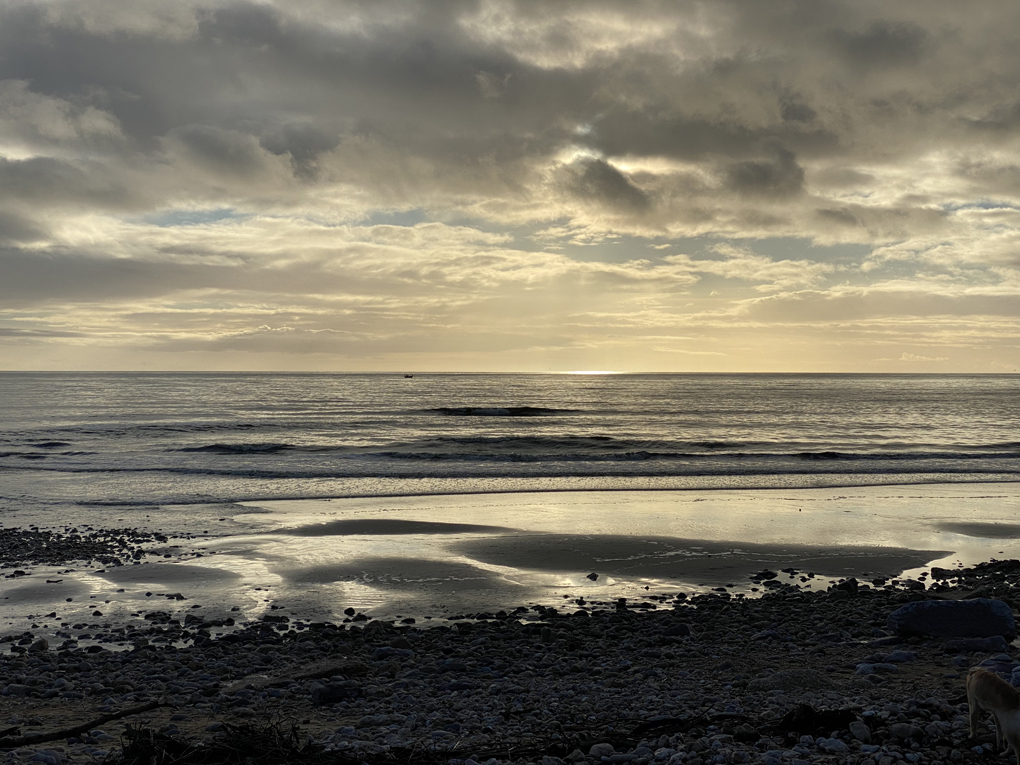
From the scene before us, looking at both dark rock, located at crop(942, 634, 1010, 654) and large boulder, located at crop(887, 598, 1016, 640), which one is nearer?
dark rock, located at crop(942, 634, 1010, 654)

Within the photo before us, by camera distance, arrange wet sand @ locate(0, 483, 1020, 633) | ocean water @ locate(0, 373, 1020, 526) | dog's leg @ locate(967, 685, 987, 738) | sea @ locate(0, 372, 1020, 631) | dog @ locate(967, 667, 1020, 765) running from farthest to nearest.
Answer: ocean water @ locate(0, 373, 1020, 526)
sea @ locate(0, 372, 1020, 631)
wet sand @ locate(0, 483, 1020, 633)
dog's leg @ locate(967, 685, 987, 738)
dog @ locate(967, 667, 1020, 765)

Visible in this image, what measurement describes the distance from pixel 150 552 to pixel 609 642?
Answer: 36.8 feet

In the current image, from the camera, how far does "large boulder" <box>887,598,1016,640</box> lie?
9.13 meters

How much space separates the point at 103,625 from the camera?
35.9ft

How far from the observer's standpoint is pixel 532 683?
8.24m

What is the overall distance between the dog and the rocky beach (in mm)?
257

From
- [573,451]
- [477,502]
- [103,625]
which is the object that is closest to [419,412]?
[573,451]

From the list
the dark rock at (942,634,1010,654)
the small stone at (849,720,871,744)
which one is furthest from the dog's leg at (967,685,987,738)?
the dark rock at (942,634,1010,654)

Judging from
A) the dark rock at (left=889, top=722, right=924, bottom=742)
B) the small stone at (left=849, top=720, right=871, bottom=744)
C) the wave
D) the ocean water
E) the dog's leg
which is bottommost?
the ocean water

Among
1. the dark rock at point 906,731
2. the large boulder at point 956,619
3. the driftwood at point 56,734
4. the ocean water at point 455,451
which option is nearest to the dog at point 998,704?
the dark rock at point 906,731

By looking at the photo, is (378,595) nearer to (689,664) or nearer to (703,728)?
(689,664)

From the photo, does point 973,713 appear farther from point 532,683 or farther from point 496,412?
point 496,412

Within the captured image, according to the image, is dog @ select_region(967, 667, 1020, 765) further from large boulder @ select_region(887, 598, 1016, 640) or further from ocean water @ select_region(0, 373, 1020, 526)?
ocean water @ select_region(0, 373, 1020, 526)

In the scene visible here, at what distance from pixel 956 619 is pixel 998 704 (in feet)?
14.1
